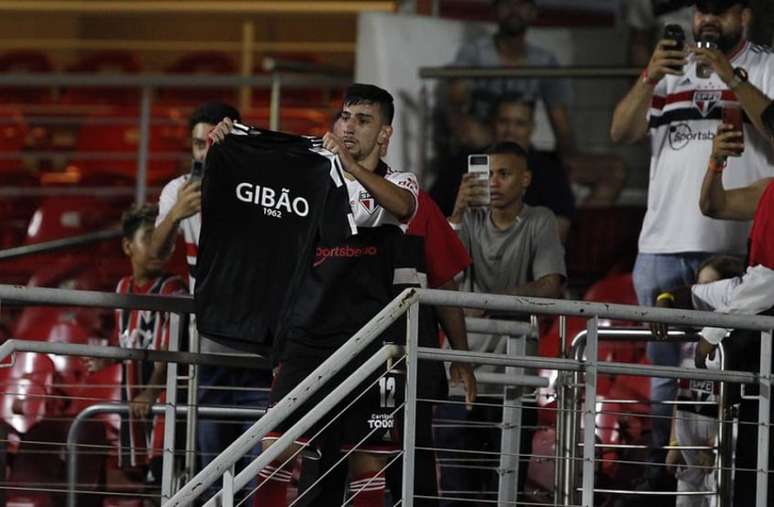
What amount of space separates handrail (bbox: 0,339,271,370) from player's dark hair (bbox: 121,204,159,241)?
64.4 inches

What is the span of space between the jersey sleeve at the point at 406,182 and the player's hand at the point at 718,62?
68.5 inches

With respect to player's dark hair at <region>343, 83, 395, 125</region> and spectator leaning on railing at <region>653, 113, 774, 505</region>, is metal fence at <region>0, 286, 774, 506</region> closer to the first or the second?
spectator leaning on railing at <region>653, 113, 774, 505</region>

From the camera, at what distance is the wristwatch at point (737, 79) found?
8.01 metres

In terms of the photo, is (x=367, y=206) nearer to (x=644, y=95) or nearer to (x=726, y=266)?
(x=726, y=266)

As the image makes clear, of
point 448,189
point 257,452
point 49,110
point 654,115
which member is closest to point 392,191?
point 257,452

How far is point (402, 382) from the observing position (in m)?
6.89

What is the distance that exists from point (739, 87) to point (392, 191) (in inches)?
80.9

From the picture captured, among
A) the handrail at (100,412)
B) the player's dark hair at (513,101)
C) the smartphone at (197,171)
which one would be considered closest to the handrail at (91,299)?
the handrail at (100,412)

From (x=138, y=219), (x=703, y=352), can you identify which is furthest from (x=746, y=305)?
(x=138, y=219)

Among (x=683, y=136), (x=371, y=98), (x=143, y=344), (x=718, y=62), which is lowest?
(x=143, y=344)

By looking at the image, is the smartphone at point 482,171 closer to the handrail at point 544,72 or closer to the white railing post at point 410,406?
the white railing post at point 410,406

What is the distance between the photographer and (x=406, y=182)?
6887mm

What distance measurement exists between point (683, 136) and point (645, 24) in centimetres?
387

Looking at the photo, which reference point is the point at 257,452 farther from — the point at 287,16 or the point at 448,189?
the point at 287,16
